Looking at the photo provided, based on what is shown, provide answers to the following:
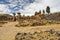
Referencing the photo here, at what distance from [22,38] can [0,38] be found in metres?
5.77

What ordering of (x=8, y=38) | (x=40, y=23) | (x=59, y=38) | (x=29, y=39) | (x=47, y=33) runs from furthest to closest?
(x=40, y=23), (x=8, y=38), (x=47, y=33), (x=29, y=39), (x=59, y=38)

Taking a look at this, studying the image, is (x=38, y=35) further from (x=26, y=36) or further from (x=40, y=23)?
(x=40, y=23)

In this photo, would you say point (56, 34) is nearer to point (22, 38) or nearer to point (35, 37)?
point (35, 37)

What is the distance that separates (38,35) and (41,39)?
1323 mm

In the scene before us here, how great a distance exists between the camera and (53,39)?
1858 cm

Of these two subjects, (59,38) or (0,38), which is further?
(0,38)

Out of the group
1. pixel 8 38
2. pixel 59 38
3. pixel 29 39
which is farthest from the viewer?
pixel 8 38

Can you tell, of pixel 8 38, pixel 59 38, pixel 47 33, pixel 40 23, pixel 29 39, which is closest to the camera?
pixel 59 38

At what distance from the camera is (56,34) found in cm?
1970

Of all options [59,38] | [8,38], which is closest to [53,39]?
Answer: [59,38]

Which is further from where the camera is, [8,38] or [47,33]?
[8,38]

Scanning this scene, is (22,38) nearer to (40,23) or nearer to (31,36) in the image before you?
(31,36)

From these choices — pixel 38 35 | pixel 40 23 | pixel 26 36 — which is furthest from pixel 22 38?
pixel 40 23

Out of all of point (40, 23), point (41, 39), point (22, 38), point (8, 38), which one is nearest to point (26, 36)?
point (22, 38)
